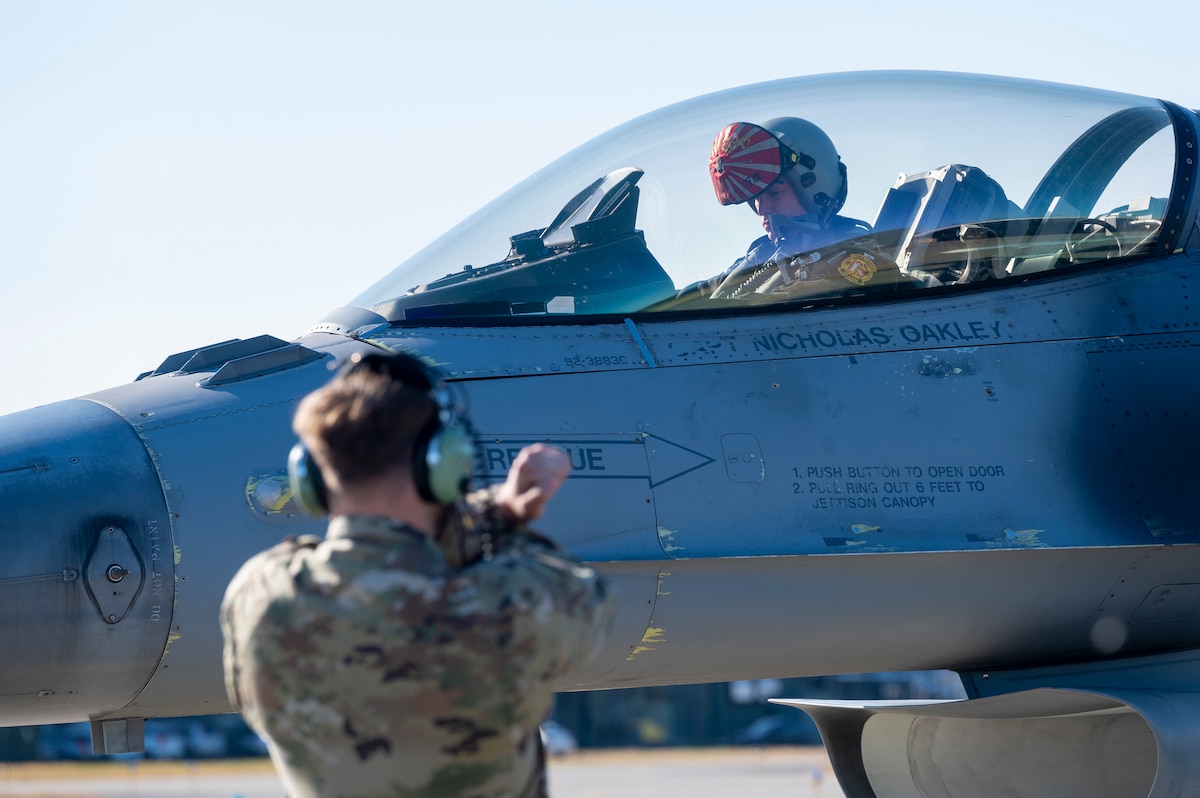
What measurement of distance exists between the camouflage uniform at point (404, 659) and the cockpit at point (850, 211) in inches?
133

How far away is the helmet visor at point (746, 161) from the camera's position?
6.57 metres

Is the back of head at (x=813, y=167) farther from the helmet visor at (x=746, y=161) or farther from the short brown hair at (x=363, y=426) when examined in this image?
the short brown hair at (x=363, y=426)

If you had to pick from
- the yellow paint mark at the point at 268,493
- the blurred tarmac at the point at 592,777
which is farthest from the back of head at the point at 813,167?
the blurred tarmac at the point at 592,777

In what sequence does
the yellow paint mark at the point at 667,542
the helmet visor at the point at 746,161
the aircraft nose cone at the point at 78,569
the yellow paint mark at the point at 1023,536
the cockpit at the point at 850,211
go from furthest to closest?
the helmet visor at the point at 746,161
the cockpit at the point at 850,211
the yellow paint mark at the point at 1023,536
the yellow paint mark at the point at 667,542
the aircraft nose cone at the point at 78,569

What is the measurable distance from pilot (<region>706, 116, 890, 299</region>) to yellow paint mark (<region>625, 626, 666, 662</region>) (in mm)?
1450

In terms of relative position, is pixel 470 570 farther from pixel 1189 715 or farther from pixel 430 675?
pixel 1189 715

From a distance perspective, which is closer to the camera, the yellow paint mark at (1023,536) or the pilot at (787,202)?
the yellow paint mark at (1023,536)

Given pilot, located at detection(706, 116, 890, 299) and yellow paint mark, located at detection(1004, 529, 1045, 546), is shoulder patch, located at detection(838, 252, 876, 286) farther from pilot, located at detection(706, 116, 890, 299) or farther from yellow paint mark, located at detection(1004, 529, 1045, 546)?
yellow paint mark, located at detection(1004, 529, 1045, 546)

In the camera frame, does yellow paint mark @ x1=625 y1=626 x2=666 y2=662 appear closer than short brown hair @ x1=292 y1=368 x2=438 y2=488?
No

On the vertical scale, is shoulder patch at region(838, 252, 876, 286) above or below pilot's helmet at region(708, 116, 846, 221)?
below

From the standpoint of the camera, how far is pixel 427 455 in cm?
265

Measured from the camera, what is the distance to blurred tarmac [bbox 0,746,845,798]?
32.9m

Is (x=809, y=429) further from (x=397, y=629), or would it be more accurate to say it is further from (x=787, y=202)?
(x=397, y=629)

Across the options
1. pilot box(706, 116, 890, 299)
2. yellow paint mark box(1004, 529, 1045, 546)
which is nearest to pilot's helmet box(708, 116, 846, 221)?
pilot box(706, 116, 890, 299)
